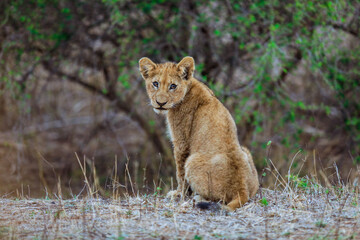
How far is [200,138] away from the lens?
21.3 ft

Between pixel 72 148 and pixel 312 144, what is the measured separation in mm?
6906

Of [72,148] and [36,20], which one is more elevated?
[36,20]

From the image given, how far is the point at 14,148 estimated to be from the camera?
1393 cm

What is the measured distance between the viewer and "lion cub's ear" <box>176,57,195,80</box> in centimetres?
695

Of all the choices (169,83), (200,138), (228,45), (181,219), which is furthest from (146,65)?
(228,45)

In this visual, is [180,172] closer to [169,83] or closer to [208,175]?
[208,175]

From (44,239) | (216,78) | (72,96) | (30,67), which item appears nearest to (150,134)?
(216,78)

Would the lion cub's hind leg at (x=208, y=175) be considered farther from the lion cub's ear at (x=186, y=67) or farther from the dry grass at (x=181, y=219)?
the lion cub's ear at (x=186, y=67)

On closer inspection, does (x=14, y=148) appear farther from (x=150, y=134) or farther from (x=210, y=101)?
(x=210, y=101)

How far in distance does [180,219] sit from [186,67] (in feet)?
7.92

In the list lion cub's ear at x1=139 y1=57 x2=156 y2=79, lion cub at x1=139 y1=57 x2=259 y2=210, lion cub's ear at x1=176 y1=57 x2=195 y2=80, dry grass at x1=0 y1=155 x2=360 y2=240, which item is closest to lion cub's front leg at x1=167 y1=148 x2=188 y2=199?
lion cub at x1=139 y1=57 x2=259 y2=210

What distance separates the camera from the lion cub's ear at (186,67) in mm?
6953

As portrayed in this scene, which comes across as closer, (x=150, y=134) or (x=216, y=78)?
(x=216, y=78)

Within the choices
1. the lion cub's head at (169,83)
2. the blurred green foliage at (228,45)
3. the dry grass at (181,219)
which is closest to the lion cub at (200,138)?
the lion cub's head at (169,83)
